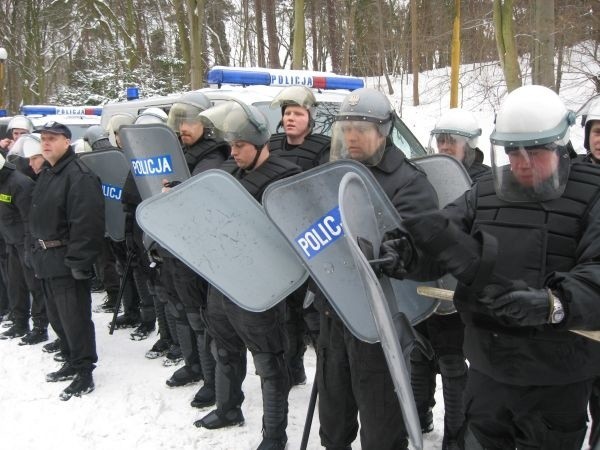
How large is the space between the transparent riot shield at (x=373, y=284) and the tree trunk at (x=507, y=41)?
9.49 meters

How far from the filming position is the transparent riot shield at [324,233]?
2.29 m

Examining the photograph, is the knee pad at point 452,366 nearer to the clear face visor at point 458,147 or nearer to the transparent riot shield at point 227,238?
the transparent riot shield at point 227,238

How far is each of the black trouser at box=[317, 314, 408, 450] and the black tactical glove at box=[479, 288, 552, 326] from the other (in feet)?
2.43

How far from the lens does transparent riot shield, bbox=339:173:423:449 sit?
174cm

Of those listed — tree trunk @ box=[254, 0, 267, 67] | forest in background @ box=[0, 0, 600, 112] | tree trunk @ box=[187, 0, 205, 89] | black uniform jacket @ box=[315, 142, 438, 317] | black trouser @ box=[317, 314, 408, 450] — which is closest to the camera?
black uniform jacket @ box=[315, 142, 438, 317]

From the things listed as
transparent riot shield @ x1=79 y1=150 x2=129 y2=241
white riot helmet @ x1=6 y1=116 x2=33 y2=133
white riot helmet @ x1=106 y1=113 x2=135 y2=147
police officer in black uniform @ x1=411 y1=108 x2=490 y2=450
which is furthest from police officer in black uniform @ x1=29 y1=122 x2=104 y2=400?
white riot helmet @ x1=6 y1=116 x2=33 y2=133

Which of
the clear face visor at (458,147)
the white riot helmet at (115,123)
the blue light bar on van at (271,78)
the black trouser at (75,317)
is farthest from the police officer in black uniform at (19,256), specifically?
the clear face visor at (458,147)

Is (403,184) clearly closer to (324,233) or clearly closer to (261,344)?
(324,233)

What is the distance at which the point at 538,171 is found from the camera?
6.39ft

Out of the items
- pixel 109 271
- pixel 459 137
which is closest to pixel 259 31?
pixel 109 271

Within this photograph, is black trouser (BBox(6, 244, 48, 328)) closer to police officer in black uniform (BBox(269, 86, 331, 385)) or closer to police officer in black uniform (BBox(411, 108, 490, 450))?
police officer in black uniform (BBox(269, 86, 331, 385))

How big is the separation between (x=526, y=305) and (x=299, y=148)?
229 centimetres

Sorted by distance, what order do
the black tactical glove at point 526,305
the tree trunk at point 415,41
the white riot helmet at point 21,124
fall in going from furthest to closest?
the tree trunk at point 415,41 < the white riot helmet at point 21,124 < the black tactical glove at point 526,305

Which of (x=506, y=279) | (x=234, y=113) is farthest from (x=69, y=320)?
(x=506, y=279)
